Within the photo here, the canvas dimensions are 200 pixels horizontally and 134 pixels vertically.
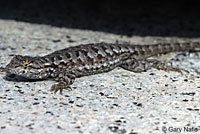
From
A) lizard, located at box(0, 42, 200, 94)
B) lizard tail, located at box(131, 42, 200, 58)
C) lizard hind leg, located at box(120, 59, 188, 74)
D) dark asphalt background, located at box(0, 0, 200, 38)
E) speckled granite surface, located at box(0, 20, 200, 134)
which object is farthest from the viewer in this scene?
dark asphalt background, located at box(0, 0, 200, 38)

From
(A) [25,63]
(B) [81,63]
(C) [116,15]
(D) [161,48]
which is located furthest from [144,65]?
(C) [116,15]

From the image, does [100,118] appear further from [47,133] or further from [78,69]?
[78,69]

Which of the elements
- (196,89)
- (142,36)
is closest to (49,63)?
(196,89)

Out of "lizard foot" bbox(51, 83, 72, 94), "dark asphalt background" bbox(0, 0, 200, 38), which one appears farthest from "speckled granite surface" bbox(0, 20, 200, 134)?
"dark asphalt background" bbox(0, 0, 200, 38)

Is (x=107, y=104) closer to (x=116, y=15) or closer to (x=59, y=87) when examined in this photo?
(x=59, y=87)

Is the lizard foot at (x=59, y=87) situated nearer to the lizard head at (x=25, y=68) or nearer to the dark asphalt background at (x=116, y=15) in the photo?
the lizard head at (x=25, y=68)

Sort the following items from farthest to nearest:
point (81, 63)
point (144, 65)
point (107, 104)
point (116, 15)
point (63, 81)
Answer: point (116, 15), point (144, 65), point (81, 63), point (63, 81), point (107, 104)

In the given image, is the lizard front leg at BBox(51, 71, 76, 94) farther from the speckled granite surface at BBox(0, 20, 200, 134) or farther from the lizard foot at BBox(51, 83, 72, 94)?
the speckled granite surface at BBox(0, 20, 200, 134)
